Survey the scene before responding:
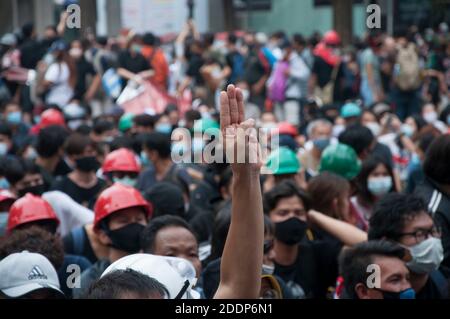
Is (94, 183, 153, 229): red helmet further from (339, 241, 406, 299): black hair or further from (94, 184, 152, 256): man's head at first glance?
(339, 241, 406, 299): black hair

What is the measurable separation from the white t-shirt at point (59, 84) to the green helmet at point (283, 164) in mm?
8539

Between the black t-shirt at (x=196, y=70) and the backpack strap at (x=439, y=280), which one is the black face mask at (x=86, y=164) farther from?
the black t-shirt at (x=196, y=70)

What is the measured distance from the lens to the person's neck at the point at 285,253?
224 inches

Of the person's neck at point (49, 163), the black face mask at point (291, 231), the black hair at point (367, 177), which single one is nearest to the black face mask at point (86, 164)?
the person's neck at point (49, 163)

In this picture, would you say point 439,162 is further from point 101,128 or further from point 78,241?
point 101,128

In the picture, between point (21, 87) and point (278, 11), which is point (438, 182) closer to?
point (21, 87)

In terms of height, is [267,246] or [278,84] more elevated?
[267,246]

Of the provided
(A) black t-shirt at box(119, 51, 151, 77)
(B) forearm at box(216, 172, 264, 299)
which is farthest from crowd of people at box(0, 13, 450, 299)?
(A) black t-shirt at box(119, 51, 151, 77)

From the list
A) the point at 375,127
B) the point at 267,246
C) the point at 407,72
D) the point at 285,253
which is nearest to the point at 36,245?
the point at 267,246

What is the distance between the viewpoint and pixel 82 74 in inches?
644

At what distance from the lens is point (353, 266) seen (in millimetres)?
4676

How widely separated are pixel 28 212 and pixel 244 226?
2.93 metres

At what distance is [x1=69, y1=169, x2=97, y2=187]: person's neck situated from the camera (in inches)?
302
